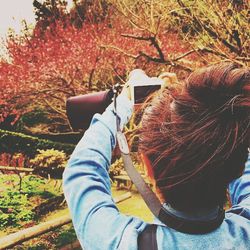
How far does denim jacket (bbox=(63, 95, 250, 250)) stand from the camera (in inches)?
28.8

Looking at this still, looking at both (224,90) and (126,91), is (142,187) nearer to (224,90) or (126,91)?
(224,90)

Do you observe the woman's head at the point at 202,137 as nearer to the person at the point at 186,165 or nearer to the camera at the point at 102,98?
the person at the point at 186,165

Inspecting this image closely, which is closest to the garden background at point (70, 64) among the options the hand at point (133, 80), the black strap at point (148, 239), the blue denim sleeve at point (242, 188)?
the hand at point (133, 80)

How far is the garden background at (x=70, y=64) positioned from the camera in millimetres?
6012

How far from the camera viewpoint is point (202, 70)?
78cm

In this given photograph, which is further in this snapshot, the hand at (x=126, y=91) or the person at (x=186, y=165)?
the hand at (x=126, y=91)

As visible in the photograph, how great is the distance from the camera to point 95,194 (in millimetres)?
785

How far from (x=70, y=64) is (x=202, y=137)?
31.8 feet

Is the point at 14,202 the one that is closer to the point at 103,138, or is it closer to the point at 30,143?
the point at 30,143

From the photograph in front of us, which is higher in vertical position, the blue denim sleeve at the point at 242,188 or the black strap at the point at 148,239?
the black strap at the point at 148,239

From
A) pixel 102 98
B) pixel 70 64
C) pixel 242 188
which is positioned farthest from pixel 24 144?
pixel 242 188

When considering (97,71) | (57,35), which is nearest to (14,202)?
(97,71)

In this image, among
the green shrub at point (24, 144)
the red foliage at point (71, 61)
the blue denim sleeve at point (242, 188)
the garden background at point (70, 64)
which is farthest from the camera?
the green shrub at point (24, 144)

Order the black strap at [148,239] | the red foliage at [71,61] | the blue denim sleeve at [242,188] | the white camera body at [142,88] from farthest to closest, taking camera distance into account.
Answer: the red foliage at [71,61]
the white camera body at [142,88]
the blue denim sleeve at [242,188]
the black strap at [148,239]
